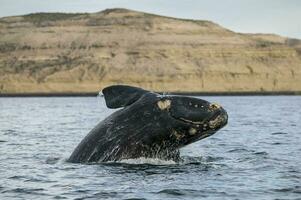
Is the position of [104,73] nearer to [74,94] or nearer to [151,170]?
[74,94]


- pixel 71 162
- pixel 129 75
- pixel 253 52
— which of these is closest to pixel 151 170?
pixel 71 162

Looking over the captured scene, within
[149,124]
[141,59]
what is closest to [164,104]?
[149,124]

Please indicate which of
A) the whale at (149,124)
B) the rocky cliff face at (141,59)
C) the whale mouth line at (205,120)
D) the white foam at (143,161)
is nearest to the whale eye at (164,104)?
the whale at (149,124)

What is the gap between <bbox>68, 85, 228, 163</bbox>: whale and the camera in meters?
12.2

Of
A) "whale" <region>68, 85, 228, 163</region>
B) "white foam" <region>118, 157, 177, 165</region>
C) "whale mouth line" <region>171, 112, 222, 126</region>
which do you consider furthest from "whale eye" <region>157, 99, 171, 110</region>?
"white foam" <region>118, 157, 177, 165</region>

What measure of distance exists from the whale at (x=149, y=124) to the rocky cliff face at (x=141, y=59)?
106m

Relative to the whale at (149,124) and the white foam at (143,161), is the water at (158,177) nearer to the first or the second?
the white foam at (143,161)

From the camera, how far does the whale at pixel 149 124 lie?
1223 cm

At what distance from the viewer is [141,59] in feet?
409

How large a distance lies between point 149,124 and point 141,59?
112 meters

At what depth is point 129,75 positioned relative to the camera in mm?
120312

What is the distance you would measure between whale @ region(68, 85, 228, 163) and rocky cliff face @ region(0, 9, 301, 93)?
349ft

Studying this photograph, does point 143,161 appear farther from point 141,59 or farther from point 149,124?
point 141,59

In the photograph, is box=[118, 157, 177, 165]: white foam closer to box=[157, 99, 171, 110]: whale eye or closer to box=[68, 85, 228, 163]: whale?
box=[68, 85, 228, 163]: whale
